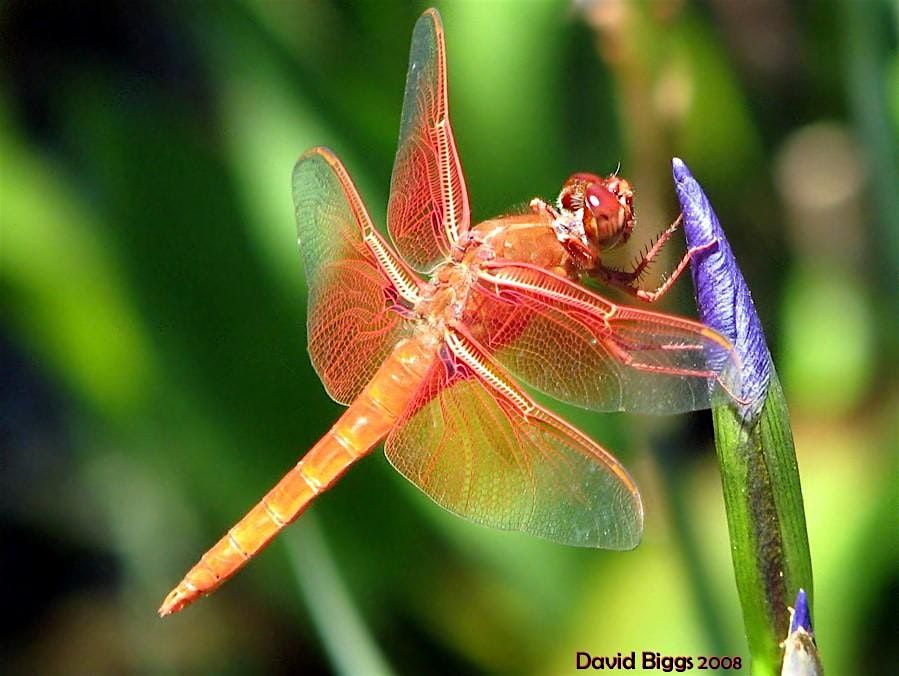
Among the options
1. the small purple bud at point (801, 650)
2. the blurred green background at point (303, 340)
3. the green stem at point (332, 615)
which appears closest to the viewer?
the small purple bud at point (801, 650)

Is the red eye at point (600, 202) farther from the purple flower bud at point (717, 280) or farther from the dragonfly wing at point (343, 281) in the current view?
the purple flower bud at point (717, 280)

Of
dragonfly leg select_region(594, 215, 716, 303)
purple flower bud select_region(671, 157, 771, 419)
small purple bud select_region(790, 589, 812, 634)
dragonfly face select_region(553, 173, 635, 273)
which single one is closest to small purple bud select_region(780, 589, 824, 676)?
small purple bud select_region(790, 589, 812, 634)

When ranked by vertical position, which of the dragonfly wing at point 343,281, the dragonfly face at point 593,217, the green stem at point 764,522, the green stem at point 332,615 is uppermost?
the dragonfly wing at point 343,281

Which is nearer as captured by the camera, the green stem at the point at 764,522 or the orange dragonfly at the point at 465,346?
the green stem at the point at 764,522

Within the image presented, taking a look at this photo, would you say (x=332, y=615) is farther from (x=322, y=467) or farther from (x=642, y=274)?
(x=642, y=274)

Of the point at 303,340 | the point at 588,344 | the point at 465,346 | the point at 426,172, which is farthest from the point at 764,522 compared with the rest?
the point at 303,340

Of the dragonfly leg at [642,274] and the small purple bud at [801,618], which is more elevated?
the dragonfly leg at [642,274]

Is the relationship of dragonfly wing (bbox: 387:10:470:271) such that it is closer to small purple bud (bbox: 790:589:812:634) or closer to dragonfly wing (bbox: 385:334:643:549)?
dragonfly wing (bbox: 385:334:643:549)

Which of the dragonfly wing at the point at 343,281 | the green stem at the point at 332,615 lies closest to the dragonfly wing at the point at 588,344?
the dragonfly wing at the point at 343,281
